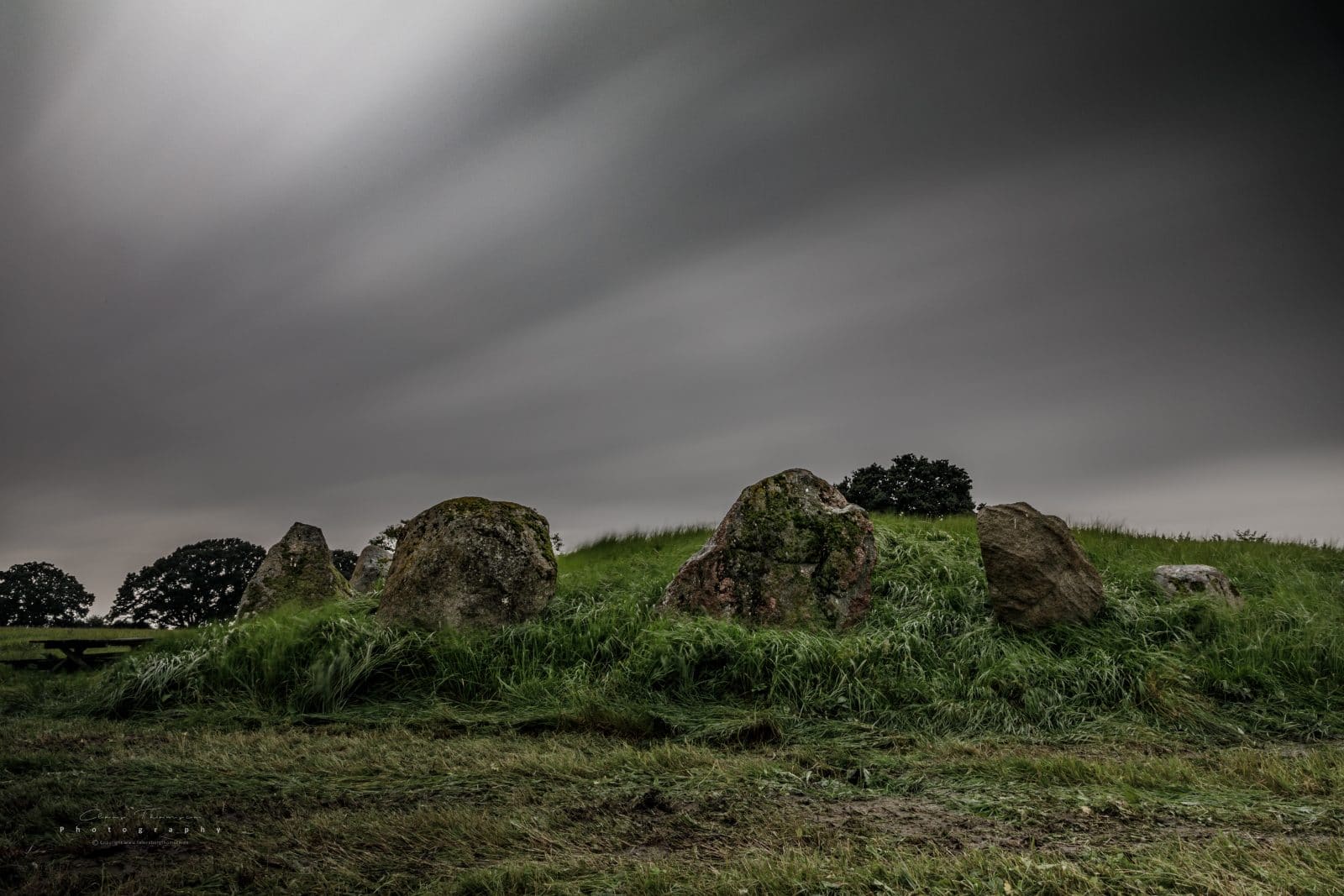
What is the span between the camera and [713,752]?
17.2 feet

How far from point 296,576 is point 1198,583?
12197 millimetres

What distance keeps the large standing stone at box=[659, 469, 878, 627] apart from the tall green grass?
0.35m

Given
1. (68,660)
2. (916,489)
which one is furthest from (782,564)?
(916,489)

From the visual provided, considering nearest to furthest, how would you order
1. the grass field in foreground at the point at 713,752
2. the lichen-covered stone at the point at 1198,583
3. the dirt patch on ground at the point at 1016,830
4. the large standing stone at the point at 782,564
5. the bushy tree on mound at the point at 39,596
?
the grass field in foreground at the point at 713,752 < the dirt patch on ground at the point at 1016,830 < the large standing stone at the point at 782,564 < the lichen-covered stone at the point at 1198,583 < the bushy tree on mound at the point at 39,596

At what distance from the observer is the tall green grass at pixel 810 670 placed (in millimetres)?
6391

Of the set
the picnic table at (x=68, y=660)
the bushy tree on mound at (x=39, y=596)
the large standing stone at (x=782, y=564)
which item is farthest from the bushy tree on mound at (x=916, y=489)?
the bushy tree on mound at (x=39, y=596)

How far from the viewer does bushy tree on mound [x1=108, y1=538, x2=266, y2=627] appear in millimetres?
25812

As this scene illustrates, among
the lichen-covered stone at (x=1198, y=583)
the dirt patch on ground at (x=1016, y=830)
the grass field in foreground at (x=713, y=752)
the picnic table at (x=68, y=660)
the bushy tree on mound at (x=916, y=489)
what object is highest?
the bushy tree on mound at (x=916, y=489)

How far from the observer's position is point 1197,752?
5.50 m

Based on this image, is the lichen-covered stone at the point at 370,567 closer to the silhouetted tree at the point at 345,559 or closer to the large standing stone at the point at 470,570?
the large standing stone at the point at 470,570

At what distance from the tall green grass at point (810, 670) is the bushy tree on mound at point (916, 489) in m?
14.0

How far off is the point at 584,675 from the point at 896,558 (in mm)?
4930

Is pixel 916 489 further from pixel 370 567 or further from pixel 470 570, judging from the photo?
pixel 470 570

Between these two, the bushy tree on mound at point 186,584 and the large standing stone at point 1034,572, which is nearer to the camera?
the large standing stone at point 1034,572
